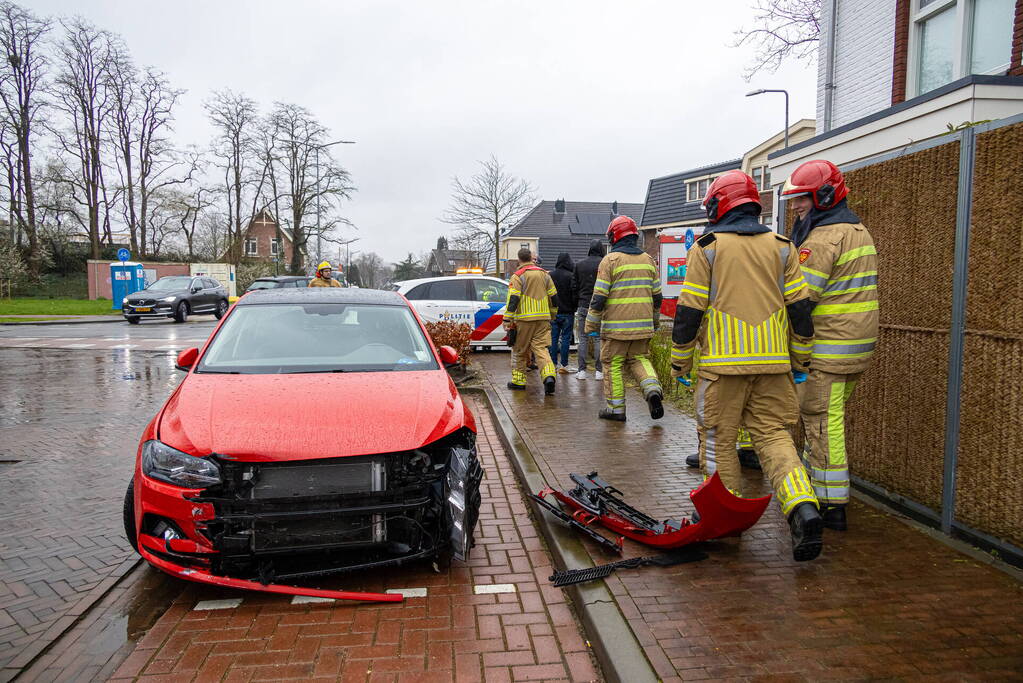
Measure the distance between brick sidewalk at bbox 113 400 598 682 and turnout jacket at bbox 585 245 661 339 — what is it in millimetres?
3528

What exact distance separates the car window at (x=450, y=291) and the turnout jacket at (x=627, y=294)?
24.2ft

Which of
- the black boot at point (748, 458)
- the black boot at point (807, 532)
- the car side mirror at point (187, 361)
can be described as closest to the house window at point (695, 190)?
the black boot at point (748, 458)

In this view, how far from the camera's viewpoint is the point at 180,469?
11.2 feet

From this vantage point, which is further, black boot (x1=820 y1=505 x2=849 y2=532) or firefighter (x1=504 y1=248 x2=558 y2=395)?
firefighter (x1=504 y1=248 x2=558 y2=395)

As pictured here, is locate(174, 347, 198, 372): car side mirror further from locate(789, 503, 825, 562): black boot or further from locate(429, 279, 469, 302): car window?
locate(429, 279, 469, 302): car window

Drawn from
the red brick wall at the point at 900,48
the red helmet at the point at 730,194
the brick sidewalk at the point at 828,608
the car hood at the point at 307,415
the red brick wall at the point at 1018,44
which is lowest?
the brick sidewalk at the point at 828,608

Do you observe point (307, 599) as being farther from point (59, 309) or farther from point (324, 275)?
point (59, 309)

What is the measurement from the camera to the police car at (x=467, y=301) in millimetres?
14328

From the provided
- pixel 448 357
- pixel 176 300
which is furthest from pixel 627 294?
pixel 176 300

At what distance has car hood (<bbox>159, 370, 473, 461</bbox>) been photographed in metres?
3.45

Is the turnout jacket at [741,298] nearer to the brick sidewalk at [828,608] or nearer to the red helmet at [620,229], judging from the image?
the brick sidewalk at [828,608]

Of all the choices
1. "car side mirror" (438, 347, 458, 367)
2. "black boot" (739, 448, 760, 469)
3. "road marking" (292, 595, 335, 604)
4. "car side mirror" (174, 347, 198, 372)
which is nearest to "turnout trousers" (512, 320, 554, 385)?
"black boot" (739, 448, 760, 469)

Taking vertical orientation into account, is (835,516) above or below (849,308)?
below

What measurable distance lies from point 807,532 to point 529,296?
6150 millimetres
